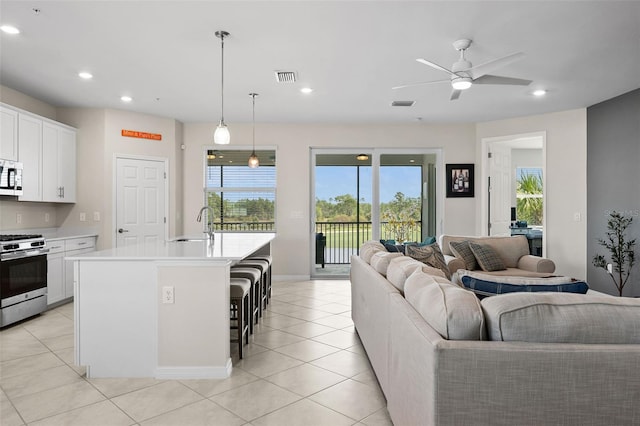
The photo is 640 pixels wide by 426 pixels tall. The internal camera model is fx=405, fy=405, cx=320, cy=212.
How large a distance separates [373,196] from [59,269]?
4851 mm

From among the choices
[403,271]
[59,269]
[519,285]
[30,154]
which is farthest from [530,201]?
[30,154]

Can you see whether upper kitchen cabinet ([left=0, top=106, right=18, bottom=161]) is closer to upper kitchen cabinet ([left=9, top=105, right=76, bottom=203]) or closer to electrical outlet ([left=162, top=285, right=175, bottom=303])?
upper kitchen cabinet ([left=9, top=105, right=76, bottom=203])

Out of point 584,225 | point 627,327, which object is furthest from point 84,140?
point 584,225

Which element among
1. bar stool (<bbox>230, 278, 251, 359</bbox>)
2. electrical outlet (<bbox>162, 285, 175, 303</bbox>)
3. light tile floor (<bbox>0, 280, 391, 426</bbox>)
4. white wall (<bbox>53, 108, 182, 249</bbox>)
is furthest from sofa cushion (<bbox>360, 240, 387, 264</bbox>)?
white wall (<bbox>53, 108, 182, 249</bbox>)

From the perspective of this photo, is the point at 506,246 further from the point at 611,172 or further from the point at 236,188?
the point at 236,188

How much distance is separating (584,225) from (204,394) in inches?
231

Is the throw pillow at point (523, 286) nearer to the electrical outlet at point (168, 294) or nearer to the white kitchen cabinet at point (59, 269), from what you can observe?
the electrical outlet at point (168, 294)

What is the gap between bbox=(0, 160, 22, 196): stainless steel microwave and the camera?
4.45 metres

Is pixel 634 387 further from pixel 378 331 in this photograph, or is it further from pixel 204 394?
pixel 204 394

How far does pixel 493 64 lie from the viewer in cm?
333

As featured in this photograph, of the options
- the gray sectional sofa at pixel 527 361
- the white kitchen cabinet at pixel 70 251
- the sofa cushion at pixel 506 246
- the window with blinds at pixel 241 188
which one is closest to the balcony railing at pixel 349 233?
the window with blinds at pixel 241 188

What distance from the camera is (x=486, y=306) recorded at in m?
1.52

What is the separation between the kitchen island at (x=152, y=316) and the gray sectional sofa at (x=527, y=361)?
1.67m

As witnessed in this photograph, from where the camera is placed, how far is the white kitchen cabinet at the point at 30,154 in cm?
480
